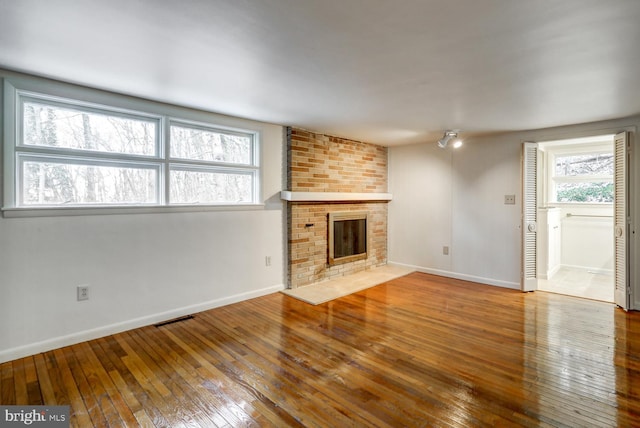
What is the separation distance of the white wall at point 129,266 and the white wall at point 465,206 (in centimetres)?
241

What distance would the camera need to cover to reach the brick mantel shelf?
4191 millimetres

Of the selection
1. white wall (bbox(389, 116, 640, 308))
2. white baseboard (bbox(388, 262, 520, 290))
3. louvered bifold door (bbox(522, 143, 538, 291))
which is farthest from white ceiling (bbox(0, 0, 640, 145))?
white baseboard (bbox(388, 262, 520, 290))

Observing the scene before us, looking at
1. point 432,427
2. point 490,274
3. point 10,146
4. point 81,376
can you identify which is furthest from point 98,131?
point 490,274

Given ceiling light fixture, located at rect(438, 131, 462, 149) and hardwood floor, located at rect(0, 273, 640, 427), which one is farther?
ceiling light fixture, located at rect(438, 131, 462, 149)

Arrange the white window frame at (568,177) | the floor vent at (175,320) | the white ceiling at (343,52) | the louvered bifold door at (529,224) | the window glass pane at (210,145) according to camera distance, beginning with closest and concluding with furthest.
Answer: the white ceiling at (343,52) < the floor vent at (175,320) < the window glass pane at (210,145) < the louvered bifold door at (529,224) < the white window frame at (568,177)

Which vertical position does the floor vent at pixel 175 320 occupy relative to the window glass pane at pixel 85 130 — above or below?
below

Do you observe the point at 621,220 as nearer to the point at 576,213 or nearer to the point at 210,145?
the point at 576,213

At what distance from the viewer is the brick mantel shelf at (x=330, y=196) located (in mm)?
4191

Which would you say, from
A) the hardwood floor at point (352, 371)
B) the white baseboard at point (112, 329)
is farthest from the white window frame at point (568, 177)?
the white baseboard at point (112, 329)

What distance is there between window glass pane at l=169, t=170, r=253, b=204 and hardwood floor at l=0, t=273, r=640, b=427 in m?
1.25

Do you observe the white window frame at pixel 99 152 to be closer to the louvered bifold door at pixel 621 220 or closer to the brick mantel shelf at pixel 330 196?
the brick mantel shelf at pixel 330 196

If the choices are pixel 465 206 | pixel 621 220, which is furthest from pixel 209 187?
pixel 621 220

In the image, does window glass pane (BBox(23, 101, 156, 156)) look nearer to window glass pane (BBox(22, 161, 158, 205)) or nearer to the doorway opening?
window glass pane (BBox(22, 161, 158, 205))

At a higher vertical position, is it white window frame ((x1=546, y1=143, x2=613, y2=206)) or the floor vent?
white window frame ((x1=546, y1=143, x2=613, y2=206))
